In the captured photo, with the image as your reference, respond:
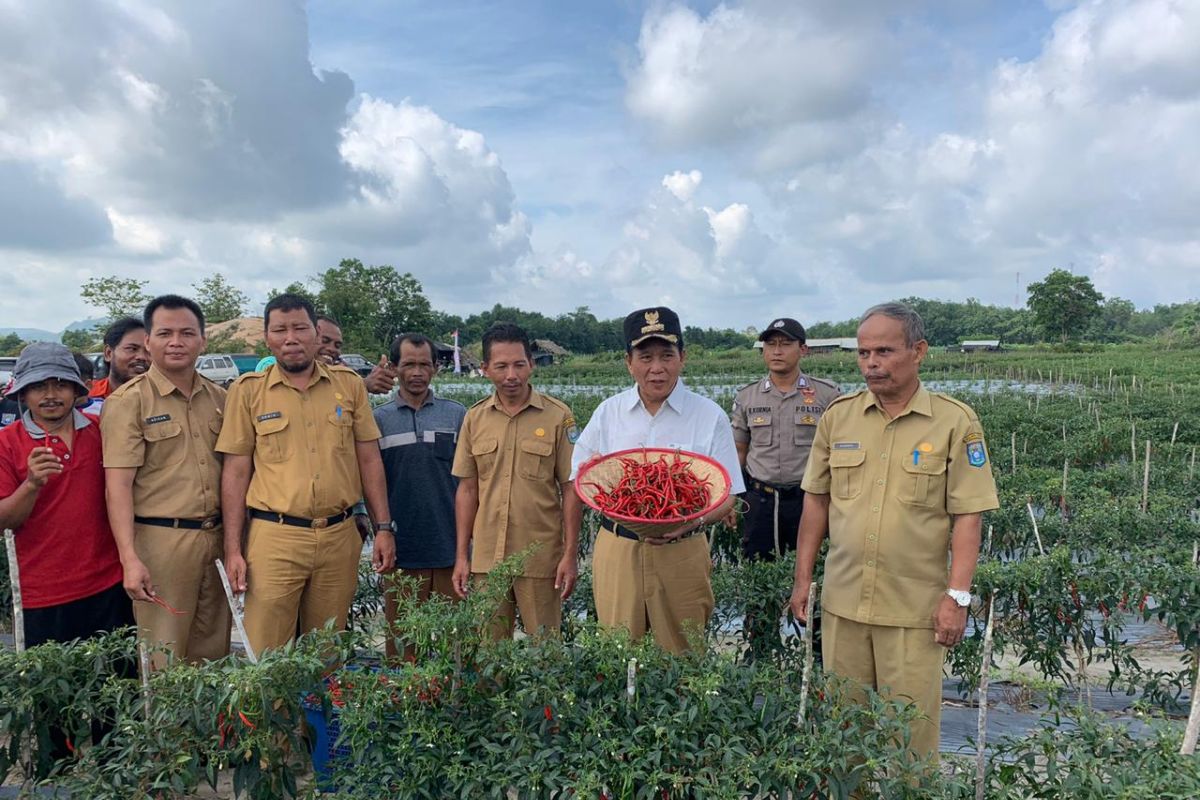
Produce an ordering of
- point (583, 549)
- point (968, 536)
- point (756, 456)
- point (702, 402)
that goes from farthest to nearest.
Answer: point (583, 549) → point (756, 456) → point (702, 402) → point (968, 536)

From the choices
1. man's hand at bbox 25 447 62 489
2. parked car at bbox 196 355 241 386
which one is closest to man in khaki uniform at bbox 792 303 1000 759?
man's hand at bbox 25 447 62 489

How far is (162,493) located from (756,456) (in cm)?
330

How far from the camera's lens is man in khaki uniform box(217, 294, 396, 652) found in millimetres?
3309

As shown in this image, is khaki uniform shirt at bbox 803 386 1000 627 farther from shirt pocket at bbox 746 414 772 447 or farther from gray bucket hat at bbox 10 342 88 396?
gray bucket hat at bbox 10 342 88 396

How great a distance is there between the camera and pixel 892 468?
285cm

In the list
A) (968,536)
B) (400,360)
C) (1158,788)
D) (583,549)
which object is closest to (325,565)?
(400,360)

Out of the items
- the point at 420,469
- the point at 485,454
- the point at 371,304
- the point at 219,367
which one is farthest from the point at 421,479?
the point at 371,304

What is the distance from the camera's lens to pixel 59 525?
10.8 ft

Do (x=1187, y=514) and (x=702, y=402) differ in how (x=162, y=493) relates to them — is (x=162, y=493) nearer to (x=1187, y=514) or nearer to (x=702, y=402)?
(x=702, y=402)

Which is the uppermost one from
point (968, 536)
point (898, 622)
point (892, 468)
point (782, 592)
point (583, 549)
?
point (892, 468)

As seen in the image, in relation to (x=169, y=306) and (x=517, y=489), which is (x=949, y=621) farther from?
(x=169, y=306)

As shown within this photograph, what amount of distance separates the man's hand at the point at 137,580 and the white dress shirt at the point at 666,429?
6.02 feet

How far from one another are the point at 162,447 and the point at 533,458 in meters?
1.64

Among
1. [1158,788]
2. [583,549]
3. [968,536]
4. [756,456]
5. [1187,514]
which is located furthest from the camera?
[583,549]
